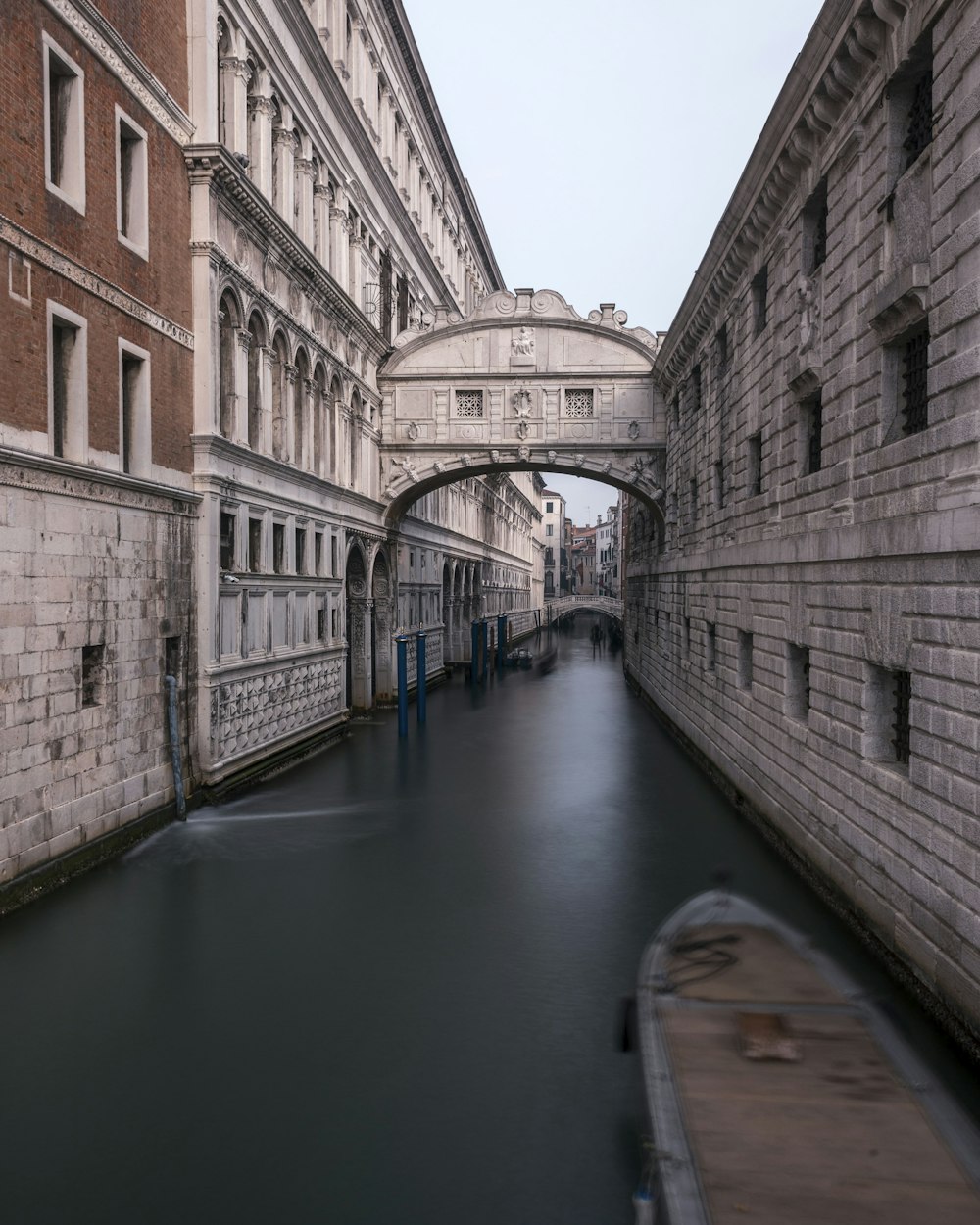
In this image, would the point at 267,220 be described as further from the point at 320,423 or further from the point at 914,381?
the point at 914,381

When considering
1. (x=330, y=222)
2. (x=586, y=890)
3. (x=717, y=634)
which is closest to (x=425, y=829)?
(x=586, y=890)

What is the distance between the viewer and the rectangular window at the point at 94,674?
1216cm

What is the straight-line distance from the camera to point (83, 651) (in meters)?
12.0

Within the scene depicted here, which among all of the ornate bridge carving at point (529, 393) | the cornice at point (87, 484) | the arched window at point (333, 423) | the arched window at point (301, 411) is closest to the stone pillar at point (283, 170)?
the arched window at point (301, 411)

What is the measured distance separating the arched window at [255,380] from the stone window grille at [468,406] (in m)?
9.62

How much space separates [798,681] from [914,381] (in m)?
4.83

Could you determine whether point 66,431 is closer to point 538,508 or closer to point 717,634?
point 717,634

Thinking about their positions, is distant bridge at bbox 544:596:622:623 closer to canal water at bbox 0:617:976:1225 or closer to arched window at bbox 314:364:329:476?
arched window at bbox 314:364:329:476

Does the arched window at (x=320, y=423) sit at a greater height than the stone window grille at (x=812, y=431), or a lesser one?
greater

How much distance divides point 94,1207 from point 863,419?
30.5 ft

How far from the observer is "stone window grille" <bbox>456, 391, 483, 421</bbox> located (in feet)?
87.2

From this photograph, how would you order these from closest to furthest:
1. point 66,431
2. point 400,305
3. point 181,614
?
point 66,431
point 181,614
point 400,305

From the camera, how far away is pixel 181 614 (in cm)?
1461

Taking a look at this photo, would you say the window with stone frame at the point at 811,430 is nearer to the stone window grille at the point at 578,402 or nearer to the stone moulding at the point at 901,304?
the stone moulding at the point at 901,304
